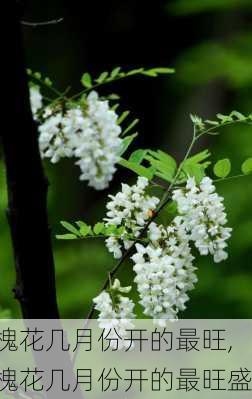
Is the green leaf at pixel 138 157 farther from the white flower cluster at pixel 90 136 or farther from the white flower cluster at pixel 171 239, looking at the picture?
the white flower cluster at pixel 90 136

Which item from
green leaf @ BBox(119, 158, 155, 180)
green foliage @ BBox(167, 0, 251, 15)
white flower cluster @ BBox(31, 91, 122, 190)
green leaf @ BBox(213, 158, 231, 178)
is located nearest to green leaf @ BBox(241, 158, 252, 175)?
green leaf @ BBox(213, 158, 231, 178)

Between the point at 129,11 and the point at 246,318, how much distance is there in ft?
11.5

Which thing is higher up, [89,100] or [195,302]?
[195,302]

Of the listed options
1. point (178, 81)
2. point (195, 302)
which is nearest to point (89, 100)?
point (195, 302)

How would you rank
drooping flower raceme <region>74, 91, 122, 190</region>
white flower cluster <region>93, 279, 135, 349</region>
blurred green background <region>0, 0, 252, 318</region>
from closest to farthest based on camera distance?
drooping flower raceme <region>74, 91, 122, 190</region> → white flower cluster <region>93, 279, 135, 349</region> → blurred green background <region>0, 0, 252, 318</region>

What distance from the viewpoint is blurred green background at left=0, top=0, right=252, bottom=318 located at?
4206 millimetres

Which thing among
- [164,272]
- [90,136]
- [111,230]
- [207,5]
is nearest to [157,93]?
[207,5]

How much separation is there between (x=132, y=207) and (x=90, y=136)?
221 mm

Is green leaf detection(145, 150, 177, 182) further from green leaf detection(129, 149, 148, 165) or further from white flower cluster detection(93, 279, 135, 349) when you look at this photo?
white flower cluster detection(93, 279, 135, 349)

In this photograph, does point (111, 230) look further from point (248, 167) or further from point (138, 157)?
point (248, 167)

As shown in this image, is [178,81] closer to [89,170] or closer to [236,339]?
[236,339]

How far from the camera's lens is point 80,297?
4.27 meters

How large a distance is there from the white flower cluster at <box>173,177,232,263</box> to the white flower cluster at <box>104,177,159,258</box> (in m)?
0.05

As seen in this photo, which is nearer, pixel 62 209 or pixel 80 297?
pixel 80 297
